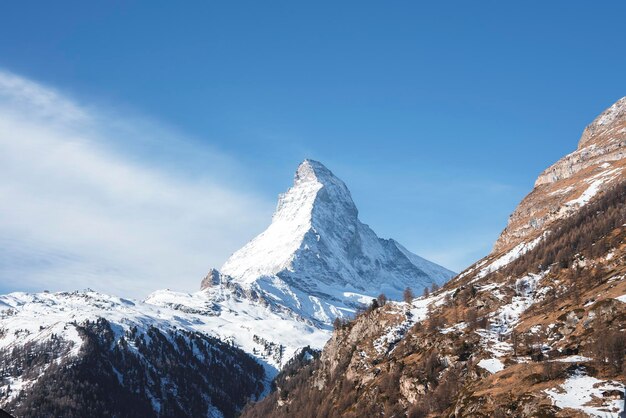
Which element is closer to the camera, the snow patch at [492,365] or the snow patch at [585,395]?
the snow patch at [585,395]

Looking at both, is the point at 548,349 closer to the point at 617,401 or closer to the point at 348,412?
the point at 617,401

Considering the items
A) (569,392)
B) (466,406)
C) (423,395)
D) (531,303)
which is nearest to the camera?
(569,392)

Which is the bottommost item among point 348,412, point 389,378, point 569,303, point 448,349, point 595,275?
point 348,412

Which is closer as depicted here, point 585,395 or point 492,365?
point 585,395

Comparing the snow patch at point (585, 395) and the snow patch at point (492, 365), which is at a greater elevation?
the snow patch at point (492, 365)

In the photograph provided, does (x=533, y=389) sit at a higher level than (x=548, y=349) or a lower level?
lower

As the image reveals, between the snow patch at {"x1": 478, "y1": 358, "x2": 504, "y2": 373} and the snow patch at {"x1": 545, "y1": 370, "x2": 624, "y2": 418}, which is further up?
the snow patch at {"x1": 478, "y1": 358, "x2": 504, "y2": 373}

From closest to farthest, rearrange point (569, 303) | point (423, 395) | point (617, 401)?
point (617, 401) → point (423, 395) → point (569, 303)

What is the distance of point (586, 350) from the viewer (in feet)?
435

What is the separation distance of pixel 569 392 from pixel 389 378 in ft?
254

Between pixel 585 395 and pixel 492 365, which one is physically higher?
pixel 492 365

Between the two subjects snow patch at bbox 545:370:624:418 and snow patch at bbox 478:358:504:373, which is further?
snow patch at bbox 478:358:504:373

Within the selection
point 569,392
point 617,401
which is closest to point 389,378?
point 569,392

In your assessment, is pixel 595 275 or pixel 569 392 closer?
pixel 569 392
